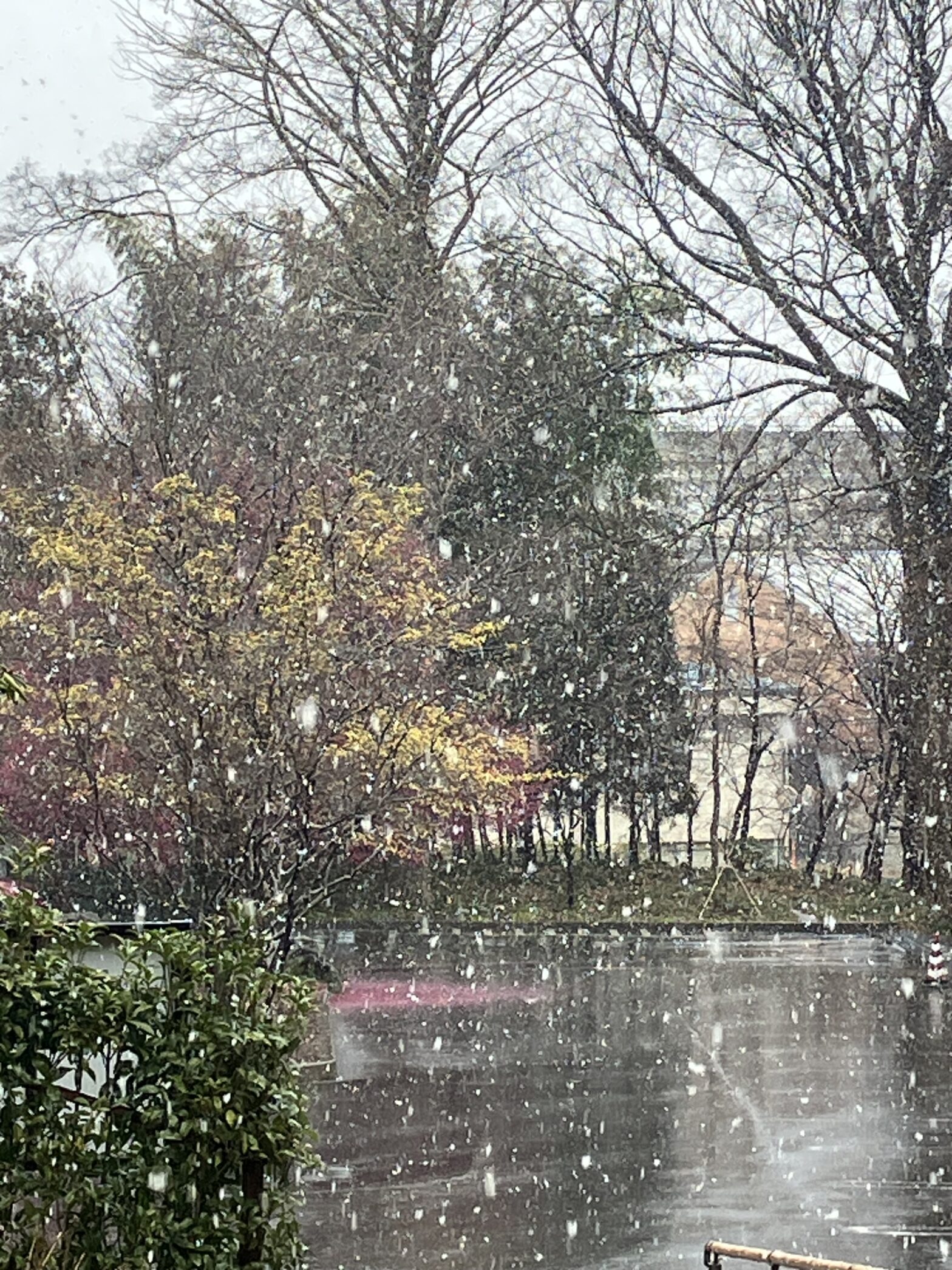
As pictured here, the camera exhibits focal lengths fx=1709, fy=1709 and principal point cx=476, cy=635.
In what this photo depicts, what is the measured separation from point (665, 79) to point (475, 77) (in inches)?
435

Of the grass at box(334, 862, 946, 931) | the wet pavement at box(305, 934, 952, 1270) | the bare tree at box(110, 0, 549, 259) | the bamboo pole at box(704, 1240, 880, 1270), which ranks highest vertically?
the bare tree at box(110, 0, 549, 259)

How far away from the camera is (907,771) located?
1297 inches

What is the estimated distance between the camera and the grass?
29781 mm

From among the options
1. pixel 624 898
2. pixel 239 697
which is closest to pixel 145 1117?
pixel 239 697

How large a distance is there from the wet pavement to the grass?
703cm

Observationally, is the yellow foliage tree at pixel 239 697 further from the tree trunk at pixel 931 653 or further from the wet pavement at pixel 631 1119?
the tree trunk at pixel 931 653

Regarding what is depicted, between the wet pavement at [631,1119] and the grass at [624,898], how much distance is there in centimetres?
703

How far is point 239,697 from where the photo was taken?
1226cm

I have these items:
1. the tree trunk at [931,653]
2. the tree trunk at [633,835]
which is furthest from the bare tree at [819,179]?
the tree trunk at [633,835]

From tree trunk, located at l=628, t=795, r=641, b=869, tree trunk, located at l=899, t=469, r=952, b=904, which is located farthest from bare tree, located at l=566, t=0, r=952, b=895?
tree trunk, located at l=628, t=795, r=641, b=869

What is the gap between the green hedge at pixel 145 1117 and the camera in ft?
14.5

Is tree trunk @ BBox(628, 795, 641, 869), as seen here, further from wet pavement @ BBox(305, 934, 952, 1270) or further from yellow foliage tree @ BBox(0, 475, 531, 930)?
wet pavement @ BBox(305, 934, 952, 1270)

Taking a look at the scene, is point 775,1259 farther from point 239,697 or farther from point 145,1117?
point 239,697

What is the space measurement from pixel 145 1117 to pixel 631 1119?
28.2 feet
